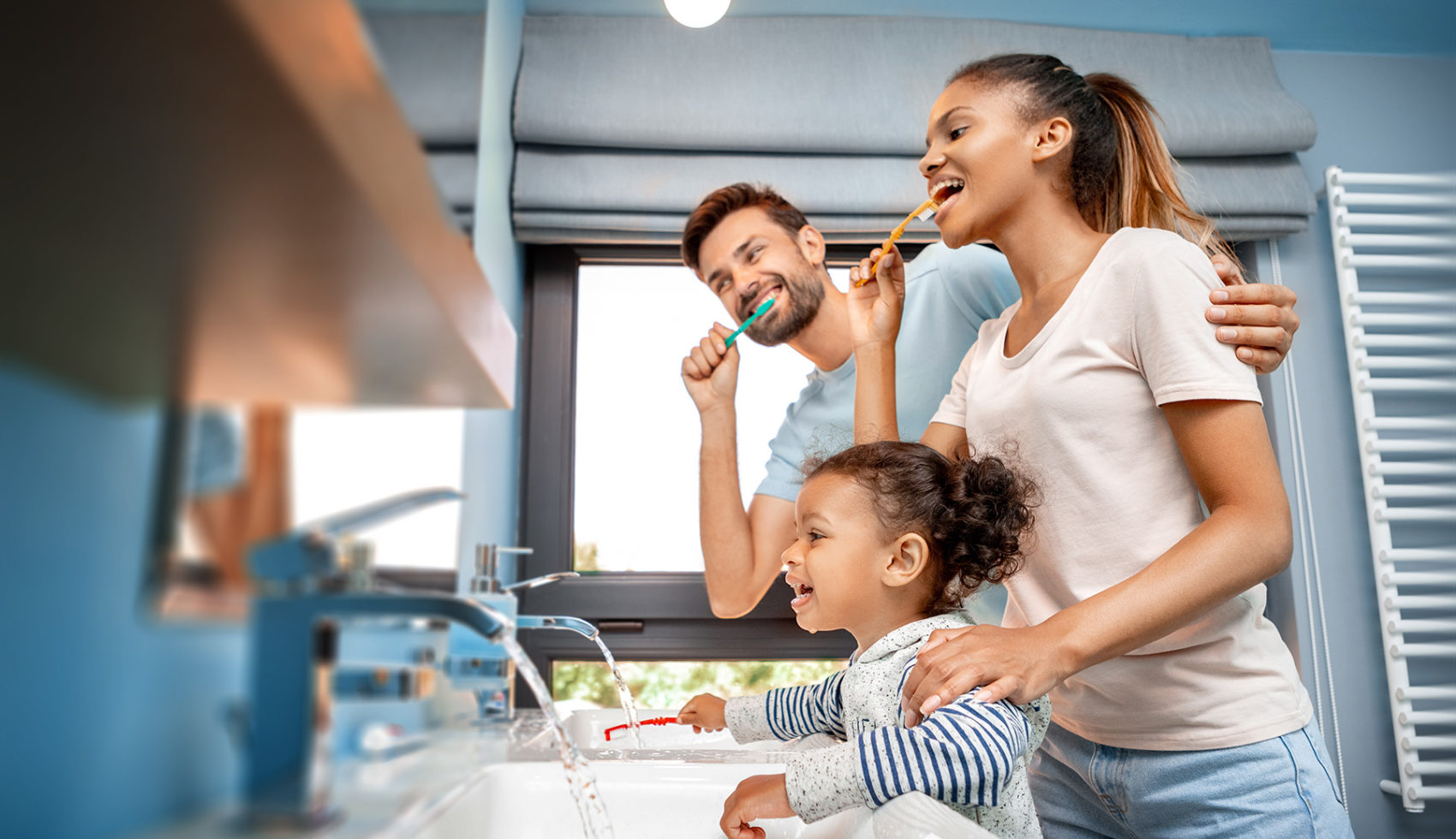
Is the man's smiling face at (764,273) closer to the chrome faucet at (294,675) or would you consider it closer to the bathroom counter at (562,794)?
the bathroom counter at (562,794)

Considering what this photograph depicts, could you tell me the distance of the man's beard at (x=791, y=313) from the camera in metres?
1.72

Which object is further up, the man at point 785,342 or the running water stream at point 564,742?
the man at point 785,342

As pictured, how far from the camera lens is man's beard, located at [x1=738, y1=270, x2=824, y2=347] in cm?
172

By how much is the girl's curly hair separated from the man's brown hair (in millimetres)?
801

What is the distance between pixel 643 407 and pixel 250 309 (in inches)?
67.5

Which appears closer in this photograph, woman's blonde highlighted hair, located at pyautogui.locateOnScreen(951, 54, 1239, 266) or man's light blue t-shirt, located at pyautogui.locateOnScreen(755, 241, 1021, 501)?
woman's blonde highlighted hair, located at pyautogui.locateOnScreen(951, 54, 1239, 266)

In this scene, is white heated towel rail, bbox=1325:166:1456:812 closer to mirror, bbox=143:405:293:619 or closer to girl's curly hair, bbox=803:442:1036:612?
girl's curly hair, bbox=803:442:1036:612

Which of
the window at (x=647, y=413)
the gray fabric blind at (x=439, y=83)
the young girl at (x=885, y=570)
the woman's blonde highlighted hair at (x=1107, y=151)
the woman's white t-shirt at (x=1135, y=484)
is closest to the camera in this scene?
the gray fabric blind at (x=439, y=83)

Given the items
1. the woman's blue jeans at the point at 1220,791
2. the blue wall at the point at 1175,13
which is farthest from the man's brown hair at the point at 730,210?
the woman's blue jeans at the point at 1220,791

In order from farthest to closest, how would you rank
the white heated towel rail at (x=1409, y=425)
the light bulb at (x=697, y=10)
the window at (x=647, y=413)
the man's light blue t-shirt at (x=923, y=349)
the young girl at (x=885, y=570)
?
the window at (x=647, y=413) < the white heated towel rail at (x=1409, y=425) < the light bulb at (x=697, y=10) < the man's light blue t-shirt at (x=923, y=349) < the young girl at (x=885, y=570)

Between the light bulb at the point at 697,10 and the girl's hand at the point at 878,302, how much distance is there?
60cm

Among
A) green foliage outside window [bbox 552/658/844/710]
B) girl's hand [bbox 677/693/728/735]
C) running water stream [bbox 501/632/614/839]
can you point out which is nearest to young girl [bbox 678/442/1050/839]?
girl's hand [bbox 677/693/728/735]

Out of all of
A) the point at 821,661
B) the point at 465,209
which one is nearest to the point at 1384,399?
the point at 821,661

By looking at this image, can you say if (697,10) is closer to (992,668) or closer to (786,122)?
(786,122)
